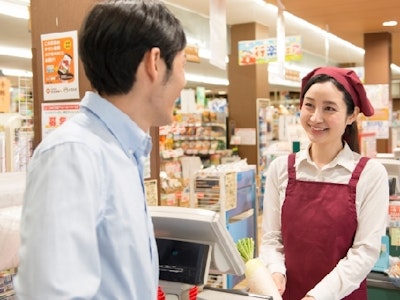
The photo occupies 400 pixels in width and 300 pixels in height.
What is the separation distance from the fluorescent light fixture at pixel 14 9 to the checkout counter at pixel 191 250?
652 centimetres

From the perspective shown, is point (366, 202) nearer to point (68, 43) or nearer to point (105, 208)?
point (105, 208)

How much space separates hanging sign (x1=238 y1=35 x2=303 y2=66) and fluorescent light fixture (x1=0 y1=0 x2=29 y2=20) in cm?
332

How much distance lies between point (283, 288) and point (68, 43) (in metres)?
1.47

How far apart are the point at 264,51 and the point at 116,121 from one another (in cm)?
654

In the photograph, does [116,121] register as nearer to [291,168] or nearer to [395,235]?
[291,168]

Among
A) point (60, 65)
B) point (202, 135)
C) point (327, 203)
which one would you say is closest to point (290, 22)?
point (202, 135)

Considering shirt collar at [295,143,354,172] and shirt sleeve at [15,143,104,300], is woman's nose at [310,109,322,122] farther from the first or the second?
shirt sleeve at [15,143,104,300]

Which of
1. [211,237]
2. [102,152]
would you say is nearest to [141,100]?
[102,152]

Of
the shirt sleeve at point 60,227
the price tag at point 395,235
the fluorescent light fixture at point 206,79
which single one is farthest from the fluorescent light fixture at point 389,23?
the fluorescent light fixture at point 206,79

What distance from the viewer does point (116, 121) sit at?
42.6 inches

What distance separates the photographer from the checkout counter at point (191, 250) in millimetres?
1347

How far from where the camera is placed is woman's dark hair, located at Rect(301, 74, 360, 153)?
6.54 ft

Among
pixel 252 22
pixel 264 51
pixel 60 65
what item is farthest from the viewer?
pixel 252 22

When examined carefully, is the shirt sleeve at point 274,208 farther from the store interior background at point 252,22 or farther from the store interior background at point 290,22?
the store interior background at point 290,22
